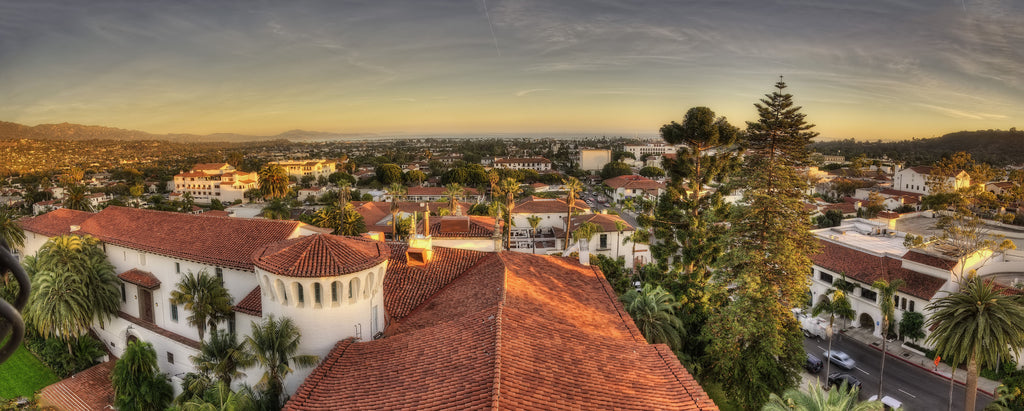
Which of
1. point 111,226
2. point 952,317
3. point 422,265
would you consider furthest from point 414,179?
point 952,317

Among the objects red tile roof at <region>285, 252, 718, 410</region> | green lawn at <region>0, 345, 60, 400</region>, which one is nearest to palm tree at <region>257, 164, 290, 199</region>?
green lawn at <region>0, 345, 60, 400</region>

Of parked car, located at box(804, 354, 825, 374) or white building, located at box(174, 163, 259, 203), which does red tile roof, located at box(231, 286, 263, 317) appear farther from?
white building, located at box(174, 163, 259, 203)

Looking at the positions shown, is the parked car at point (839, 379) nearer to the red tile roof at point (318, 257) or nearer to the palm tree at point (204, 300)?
the red tile roof at point (318, 257)

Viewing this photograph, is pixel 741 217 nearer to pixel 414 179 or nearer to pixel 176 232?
pixel 176 232

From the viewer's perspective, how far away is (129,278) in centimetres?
2833

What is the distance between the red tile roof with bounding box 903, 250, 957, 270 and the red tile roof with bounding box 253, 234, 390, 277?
3622 cm

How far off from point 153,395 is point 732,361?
2842 centimetres

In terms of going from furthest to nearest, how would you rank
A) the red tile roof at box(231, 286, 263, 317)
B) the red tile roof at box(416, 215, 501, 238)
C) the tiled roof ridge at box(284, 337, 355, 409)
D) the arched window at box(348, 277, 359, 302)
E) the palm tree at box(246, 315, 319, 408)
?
the red tile roof at box(416, 215, 501, 238)
the red tile roof at box(231, 286, 263, 317)
the arched window at box(348, 277, 359, 302)
the palm tree at box(246, 315, 319, 408)
the tiled roof ridge at box(284, 337, 355, 409)

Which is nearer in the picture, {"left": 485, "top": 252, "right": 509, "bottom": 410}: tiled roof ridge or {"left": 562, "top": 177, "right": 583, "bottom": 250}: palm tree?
{"left": 485, "top": 252, "right": 509, "bottom": 410}: tiled roof ridge

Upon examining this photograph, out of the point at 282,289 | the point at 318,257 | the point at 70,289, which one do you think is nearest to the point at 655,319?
the point at 318,257

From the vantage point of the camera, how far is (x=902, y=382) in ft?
94.1

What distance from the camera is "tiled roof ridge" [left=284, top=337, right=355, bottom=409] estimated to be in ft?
47.5

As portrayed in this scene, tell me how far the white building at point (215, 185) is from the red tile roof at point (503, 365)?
116m

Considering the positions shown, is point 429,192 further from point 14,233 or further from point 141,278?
point 141,278
